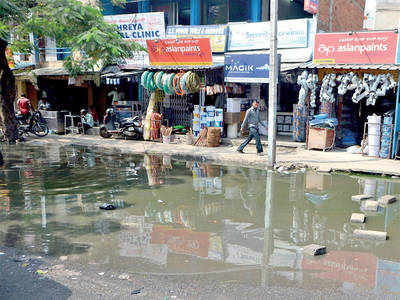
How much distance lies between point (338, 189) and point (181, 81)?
7665 mm

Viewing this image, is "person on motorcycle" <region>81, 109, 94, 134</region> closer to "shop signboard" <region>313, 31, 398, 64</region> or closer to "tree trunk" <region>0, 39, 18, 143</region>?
"tree trunk" <region>0, 39, 18, 143</region>

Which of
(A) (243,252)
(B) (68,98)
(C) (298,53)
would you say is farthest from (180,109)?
(A) (243,252)

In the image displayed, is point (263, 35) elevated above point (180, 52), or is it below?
above

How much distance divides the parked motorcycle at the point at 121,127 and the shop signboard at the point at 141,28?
2.69m

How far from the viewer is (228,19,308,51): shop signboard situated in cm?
1445

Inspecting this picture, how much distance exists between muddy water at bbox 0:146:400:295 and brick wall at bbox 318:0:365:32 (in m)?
8.40

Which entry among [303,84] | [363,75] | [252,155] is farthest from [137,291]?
[363,75]

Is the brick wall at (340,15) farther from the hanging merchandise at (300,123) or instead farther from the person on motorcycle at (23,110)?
the person on motorcycle at (23,110)

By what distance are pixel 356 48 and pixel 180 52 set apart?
252 inches

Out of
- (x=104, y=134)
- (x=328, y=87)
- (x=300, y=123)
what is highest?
(x=328, y=87)

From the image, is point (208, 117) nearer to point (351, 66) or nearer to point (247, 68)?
point (247, 68)

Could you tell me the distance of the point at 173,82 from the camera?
48.7 feet

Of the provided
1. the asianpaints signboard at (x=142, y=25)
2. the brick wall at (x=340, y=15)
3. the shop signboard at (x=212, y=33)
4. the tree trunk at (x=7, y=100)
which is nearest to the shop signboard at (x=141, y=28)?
the asianpaints signboard at (x=142, y=25)

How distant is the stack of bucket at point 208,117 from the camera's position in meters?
14.7
